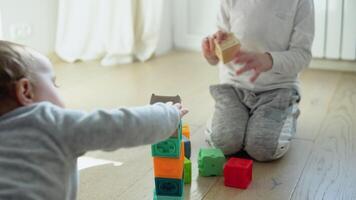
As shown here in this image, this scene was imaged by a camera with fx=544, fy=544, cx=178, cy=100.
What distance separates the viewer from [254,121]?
145cm

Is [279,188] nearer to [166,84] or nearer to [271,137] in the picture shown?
[271,137]

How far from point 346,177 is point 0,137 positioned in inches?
32.3

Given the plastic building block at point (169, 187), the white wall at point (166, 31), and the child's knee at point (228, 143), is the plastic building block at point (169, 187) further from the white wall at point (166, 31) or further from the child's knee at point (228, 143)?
the white wall at point (166, 31)

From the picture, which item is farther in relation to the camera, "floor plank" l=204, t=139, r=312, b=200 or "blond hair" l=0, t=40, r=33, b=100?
"floor plank" l=204, t=139, r=312, b=200

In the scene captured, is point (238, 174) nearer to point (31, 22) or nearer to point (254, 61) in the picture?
point (254, 61)

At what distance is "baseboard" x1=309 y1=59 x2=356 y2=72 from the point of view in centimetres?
224

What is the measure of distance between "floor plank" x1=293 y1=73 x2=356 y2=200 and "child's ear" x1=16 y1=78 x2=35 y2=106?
2.08 ft

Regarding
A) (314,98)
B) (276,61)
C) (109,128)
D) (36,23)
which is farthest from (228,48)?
(36,23)

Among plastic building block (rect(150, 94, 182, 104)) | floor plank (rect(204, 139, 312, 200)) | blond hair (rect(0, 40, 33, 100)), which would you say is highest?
blond hair (rect(0, 40, 33, 100))

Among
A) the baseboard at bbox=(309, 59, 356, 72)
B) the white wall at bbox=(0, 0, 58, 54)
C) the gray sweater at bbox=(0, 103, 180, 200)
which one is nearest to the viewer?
the gray sweater at bbox=(0, 103, 180, 200)

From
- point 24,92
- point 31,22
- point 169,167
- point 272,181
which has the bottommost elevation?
point 272,181

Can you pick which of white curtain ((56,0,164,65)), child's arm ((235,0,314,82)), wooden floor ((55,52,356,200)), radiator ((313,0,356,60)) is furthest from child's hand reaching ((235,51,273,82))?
white curtain ((56,0,164,65))

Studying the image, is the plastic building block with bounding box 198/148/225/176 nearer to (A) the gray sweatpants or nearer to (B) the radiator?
(A) the gray sweatpants

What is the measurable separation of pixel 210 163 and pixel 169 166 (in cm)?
23
